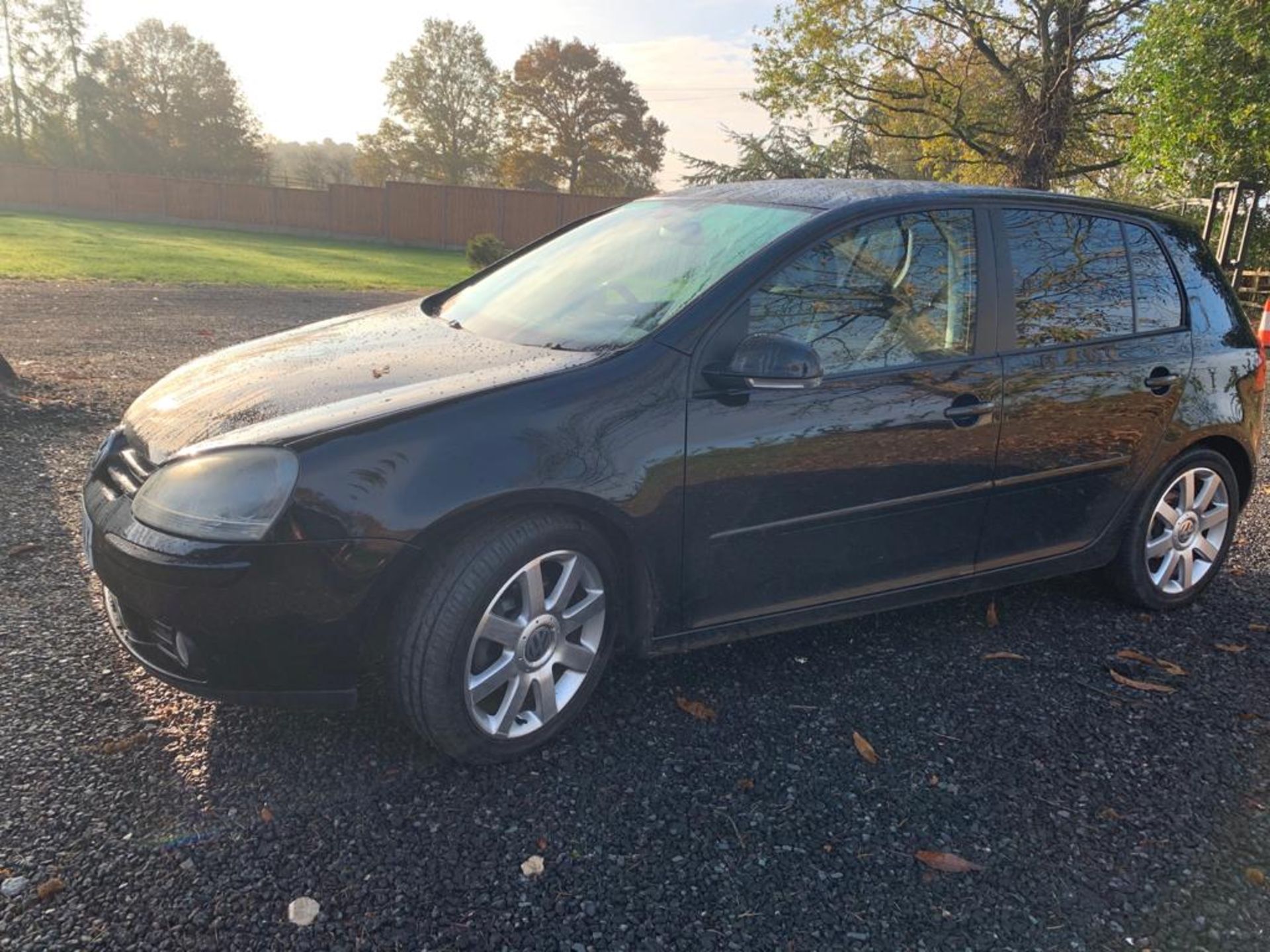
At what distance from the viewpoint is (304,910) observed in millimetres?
2082

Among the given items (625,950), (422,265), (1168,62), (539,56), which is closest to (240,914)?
(625,950)

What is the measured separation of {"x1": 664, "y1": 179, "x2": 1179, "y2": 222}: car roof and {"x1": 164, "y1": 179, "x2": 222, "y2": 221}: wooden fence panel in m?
37.8

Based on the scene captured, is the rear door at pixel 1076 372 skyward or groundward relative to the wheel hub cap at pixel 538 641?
skyward

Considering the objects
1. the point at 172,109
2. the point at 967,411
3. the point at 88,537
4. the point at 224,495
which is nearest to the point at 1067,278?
the point at 967,411

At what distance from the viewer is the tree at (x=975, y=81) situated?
20766 millimetres

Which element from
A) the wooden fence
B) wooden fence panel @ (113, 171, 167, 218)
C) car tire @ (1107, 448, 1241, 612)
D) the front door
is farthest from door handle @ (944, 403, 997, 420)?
wooden fence panel @ (113, 171, 167, 218)

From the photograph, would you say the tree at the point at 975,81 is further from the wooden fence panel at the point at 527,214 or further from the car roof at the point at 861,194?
the car roof at the point at 861,194

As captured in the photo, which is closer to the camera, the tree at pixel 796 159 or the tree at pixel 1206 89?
the tree at pixel 1206 89

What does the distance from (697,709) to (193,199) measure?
39.7 metres

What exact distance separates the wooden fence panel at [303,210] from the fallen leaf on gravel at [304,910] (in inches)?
1493

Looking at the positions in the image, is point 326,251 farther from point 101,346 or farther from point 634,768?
point 634,768

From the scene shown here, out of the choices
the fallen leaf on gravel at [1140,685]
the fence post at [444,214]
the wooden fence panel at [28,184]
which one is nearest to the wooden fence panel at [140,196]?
the wooden fence panel at [28,184]

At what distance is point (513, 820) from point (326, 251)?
30.5m

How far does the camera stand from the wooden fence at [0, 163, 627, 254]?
116 ft
